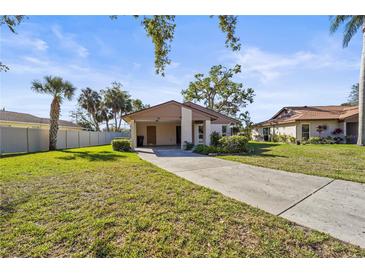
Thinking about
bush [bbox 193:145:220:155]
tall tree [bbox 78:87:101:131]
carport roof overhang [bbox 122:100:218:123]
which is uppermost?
tall tree [bbox 78:87:101:131]

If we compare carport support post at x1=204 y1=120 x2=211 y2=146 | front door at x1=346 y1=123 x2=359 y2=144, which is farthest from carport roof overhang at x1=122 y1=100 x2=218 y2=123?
front door at x1=346 y1=123 x2=359 y2=144

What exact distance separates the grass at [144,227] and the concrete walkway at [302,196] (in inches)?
14.5

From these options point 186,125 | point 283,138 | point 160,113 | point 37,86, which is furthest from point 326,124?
point 37,86

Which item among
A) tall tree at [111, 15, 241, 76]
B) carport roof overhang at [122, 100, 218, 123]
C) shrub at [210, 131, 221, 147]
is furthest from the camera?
shrub at [210, 131, 221, 147]

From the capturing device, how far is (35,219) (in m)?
3.21

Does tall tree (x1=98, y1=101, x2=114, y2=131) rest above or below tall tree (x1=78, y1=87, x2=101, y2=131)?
below

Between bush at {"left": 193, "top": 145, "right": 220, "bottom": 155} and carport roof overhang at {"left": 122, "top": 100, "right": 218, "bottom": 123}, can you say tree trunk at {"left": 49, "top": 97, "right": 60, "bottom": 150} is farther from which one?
bush at {"left": 193, "top": 145, "right": 220, "bottom": 155}

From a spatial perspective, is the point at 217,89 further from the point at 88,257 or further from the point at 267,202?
the point at 88,257

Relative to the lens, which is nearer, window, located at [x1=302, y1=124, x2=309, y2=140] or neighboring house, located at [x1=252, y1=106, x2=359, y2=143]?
neighboring house, located at [x1=252, y1=106, x2=359, y2=143]

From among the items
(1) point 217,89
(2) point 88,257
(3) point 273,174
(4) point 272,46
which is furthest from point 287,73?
(1) point 217,89

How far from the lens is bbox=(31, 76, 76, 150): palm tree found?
15.7m

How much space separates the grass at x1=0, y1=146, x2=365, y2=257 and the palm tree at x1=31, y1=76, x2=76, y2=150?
44.3ft
